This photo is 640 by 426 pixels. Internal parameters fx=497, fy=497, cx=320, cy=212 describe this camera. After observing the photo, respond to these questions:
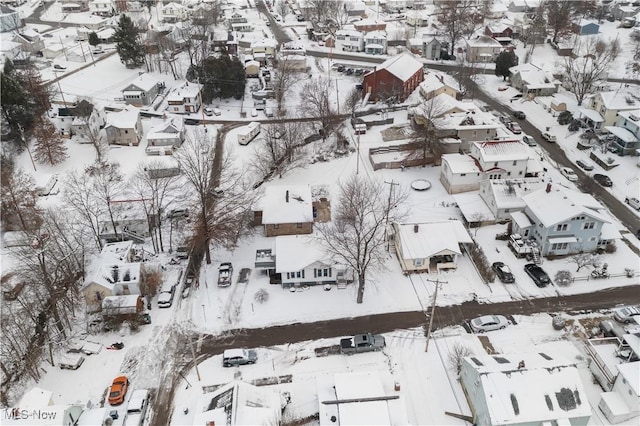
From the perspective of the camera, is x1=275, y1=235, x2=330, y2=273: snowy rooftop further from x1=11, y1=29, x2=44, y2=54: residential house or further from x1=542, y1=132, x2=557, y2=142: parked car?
x1=11, y1=29, x2=44, y2=54: residential house

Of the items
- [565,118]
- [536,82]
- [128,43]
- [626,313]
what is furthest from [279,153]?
[128,43]

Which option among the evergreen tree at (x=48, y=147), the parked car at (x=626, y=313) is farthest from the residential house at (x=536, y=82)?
the evergreen tree at (x=48, y=147)

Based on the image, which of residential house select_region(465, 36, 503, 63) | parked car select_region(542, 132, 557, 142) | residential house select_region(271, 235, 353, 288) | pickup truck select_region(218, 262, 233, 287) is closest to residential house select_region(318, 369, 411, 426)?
residential house select_region(271, 235, 353, 288)

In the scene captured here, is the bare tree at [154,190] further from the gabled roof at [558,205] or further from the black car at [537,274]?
the gabled roof at [558,205]

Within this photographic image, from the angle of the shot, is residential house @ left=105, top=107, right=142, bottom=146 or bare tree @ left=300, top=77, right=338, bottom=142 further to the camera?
bare tree @ left=300, top=77, right=338, bottom=142

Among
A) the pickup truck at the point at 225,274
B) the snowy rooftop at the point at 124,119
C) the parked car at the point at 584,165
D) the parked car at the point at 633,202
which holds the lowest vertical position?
the pickup truck at the point at 225,274
